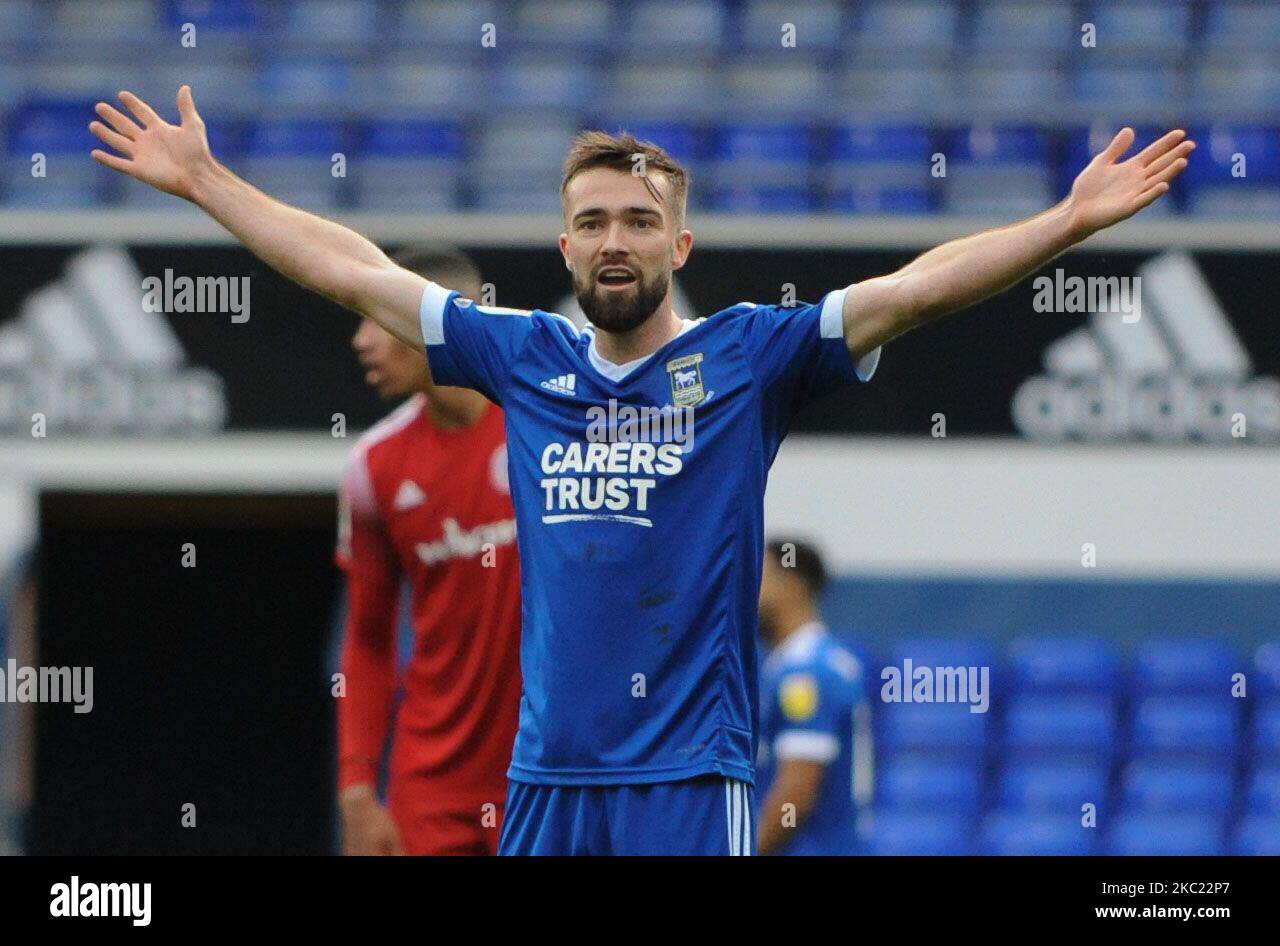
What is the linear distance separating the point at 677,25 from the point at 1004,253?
924 centimetres

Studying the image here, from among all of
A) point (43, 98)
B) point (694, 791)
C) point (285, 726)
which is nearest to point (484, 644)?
point (694, 791)

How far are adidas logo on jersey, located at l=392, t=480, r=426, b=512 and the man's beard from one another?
58.1 inches

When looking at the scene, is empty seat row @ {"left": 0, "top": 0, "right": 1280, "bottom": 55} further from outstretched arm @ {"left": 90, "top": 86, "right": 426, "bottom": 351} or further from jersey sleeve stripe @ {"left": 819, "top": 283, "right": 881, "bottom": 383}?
jersey sleeve stripe @ {"left": 819, "top": 283, "right": 881, "bottom": 383}

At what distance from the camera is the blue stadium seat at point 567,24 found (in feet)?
39.9

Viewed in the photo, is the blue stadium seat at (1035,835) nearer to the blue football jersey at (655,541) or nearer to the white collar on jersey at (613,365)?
the blue football jersey at (655,541)

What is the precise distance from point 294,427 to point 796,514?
7.73ft

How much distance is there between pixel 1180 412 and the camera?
30.2 feet

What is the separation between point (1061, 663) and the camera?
9852 millimetres

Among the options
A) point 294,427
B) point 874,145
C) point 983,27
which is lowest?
point 294,427

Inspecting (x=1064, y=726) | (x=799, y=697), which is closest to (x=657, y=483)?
(x=799, y=697)

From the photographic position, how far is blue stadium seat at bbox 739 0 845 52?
12.1 metres

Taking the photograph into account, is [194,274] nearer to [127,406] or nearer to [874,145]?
[127,406]

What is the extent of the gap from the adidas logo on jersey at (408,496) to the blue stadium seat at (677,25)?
7.46 m

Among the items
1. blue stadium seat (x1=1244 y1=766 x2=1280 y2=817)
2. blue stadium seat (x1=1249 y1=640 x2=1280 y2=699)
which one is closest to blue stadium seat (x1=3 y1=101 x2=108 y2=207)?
blue stadium seat (x1=1249 y1=640 x2=1280 y2=699)
